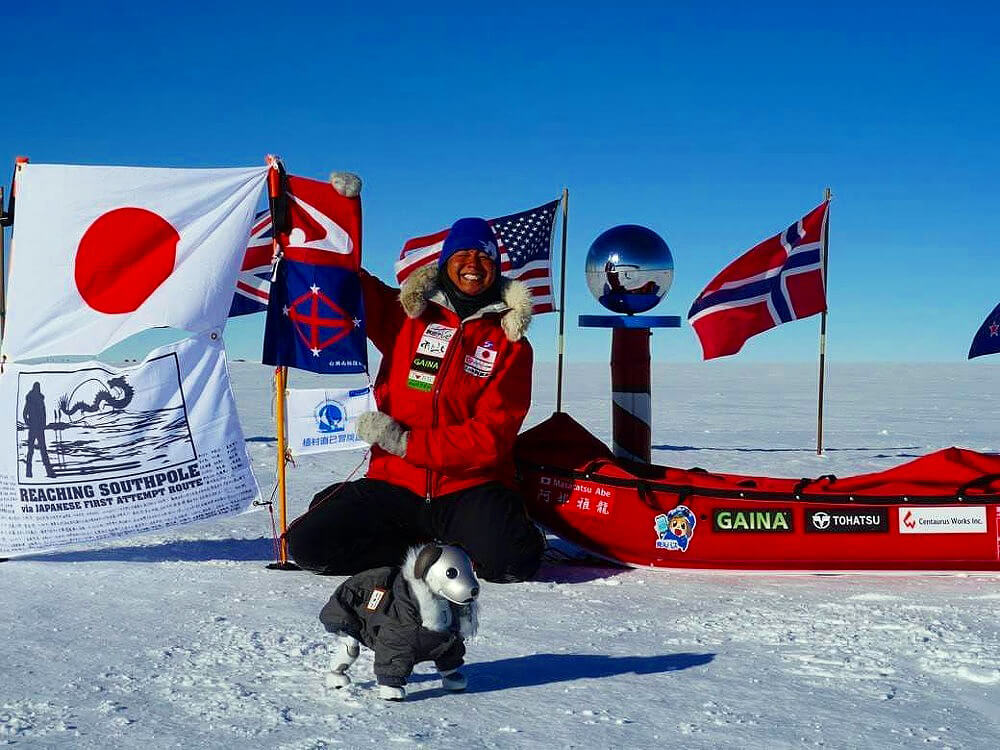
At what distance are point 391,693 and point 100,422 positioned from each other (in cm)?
234

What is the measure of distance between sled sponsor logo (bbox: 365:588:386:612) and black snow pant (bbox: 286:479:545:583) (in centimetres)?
150

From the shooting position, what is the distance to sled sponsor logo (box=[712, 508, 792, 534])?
4430 mm

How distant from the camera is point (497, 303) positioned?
4457 mm

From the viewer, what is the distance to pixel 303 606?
12.4 feet

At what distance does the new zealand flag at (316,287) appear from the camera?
441cm

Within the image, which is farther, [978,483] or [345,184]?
[345,184]

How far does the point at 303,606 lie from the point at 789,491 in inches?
89.0

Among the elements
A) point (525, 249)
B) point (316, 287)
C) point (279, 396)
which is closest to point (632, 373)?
point (316, 287)

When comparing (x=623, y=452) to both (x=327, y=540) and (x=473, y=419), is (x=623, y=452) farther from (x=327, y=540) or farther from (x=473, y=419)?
(x=327, y=540)

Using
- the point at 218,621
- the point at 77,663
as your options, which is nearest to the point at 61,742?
the point at 77,663

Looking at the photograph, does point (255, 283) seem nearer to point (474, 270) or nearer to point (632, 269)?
Answer: point (632, 269)

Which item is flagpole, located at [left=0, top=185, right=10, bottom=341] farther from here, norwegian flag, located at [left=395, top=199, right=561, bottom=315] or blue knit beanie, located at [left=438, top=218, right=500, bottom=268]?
norwegian flag, located at [left=395, top=199, right=561, bottom=315]

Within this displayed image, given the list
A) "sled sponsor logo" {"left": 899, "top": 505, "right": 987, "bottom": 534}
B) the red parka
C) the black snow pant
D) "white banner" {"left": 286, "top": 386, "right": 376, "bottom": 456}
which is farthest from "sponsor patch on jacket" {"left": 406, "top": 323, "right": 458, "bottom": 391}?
"sled sponsor logo" {"left": 899, "top": 505, "right": 987, "bottom": 534}

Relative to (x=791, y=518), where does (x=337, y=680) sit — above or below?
below
